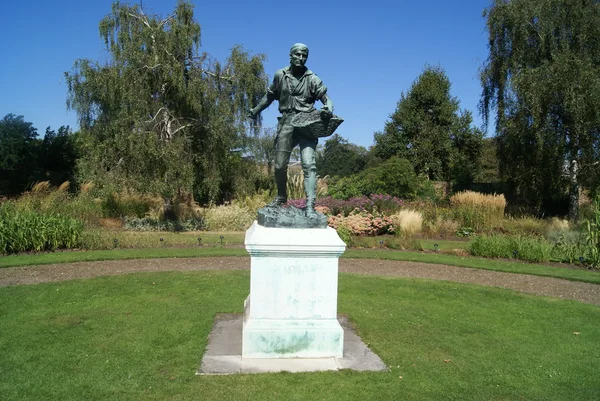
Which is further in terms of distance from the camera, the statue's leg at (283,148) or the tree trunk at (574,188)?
the tree trunk at (574,188)

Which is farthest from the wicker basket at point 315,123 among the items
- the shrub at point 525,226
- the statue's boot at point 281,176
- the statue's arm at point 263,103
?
the shrub at point 525,226

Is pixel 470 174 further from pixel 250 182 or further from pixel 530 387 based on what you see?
pixel 530 387

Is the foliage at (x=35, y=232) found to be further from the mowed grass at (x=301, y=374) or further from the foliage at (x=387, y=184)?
the foliage at (x=387, y=184)

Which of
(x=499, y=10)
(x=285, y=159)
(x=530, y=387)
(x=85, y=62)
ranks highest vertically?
(x=499, y=10)

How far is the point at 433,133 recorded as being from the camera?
25.7m

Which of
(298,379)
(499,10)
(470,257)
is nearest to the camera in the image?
(298,379)

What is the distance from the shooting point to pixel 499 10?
706 inches

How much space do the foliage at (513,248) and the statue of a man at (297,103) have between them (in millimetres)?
7878

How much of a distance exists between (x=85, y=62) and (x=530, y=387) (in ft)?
52.1

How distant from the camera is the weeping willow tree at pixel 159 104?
47.6ft

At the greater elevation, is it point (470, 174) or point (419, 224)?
point (470, 174)

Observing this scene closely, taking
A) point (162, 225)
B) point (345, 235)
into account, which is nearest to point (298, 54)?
point (345, 235)

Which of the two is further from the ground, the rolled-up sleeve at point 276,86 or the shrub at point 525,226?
the rolled-up sleeve at point 276,86

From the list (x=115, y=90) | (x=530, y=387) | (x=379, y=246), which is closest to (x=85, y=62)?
(x=115, y=90)
